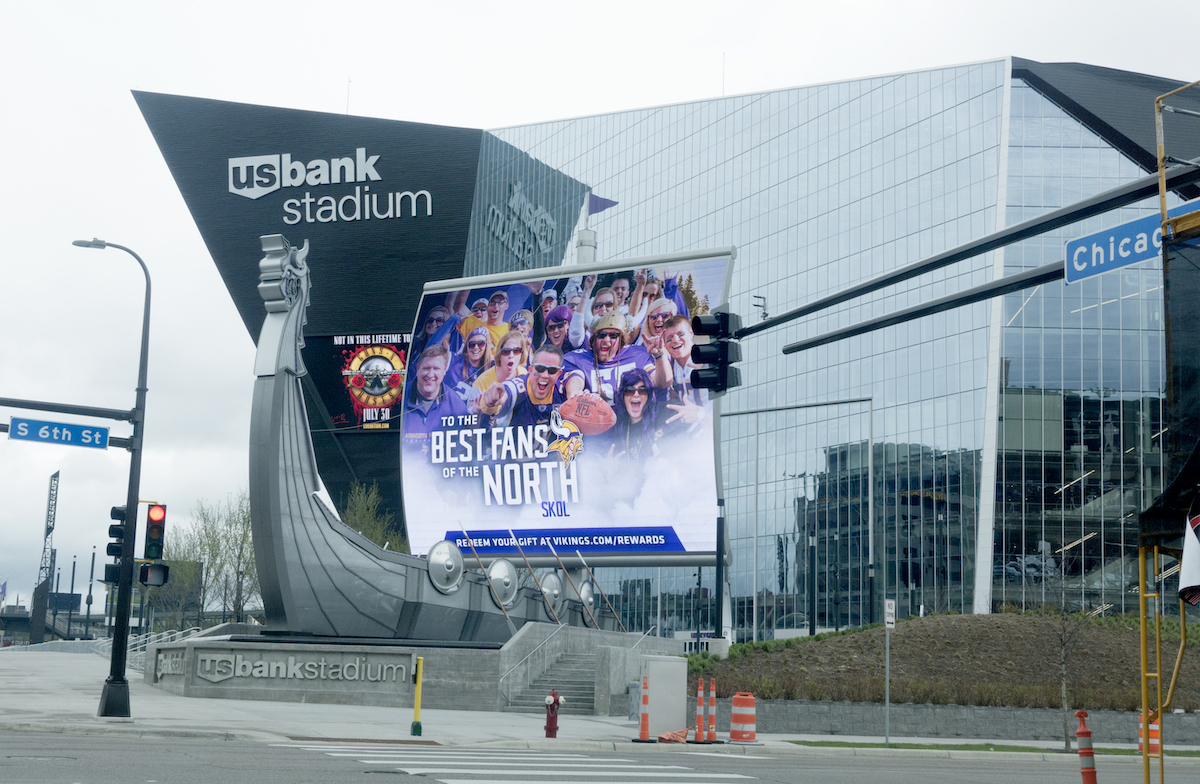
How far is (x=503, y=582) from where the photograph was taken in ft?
126

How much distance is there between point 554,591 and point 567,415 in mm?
8678

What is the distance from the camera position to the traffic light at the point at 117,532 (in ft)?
73.9

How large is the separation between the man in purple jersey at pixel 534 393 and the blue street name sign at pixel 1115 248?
36634 mm

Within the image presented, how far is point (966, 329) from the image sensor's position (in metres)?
65.9

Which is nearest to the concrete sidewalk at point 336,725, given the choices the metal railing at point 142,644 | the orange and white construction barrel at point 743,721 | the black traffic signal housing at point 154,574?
the orange and white construction barrel at point 743,721

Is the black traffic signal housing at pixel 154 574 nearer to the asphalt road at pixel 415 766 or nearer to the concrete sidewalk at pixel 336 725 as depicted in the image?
the concrete sidewalk at pixel 336 725

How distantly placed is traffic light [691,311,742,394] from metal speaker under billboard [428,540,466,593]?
21127mm

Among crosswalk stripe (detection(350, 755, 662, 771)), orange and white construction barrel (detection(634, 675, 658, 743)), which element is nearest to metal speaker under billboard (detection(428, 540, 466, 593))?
orange and white construction barrel (detection(634, 675, 658, 743))

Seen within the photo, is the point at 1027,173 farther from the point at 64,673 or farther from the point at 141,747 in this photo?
the point at 141,747

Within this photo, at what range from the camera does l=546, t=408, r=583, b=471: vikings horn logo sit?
47.8 meters

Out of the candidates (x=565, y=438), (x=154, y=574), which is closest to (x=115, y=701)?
(x=154, y=574)

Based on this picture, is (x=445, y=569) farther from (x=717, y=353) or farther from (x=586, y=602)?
(x=717, y=353)

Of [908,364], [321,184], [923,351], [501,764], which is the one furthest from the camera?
[908,364]

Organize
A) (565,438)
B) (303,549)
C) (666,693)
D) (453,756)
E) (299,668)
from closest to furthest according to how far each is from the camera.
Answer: (453,756)
(666,693)
(299,668)
(303,549)
(565,438)
